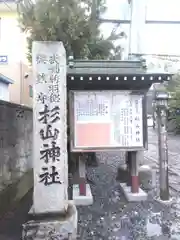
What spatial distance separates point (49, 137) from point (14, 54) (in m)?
13.9

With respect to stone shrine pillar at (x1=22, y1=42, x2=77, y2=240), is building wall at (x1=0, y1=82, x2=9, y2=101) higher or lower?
higher

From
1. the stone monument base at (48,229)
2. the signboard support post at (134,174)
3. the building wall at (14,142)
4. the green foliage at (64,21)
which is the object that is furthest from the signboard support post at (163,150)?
the building wall at (14,142)

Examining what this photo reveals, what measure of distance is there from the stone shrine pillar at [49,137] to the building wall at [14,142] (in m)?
1.60

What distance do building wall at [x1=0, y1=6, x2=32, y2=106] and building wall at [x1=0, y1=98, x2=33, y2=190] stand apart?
5.87 metres

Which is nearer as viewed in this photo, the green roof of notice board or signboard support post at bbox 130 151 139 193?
the green roof of notice board

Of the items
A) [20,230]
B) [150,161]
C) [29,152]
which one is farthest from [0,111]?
[150,161]

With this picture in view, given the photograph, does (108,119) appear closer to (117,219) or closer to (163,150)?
(163,150)

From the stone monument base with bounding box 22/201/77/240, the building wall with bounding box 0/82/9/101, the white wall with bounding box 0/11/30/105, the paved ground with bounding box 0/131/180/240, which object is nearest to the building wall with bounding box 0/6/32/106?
the white wall with bounding box 0/11/30/105

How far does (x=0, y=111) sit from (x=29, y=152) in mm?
3465

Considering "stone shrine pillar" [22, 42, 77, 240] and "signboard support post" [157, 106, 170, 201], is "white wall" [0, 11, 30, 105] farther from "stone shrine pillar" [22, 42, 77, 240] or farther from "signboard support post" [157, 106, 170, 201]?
"stone shrine pillar" [22, 42, 77, 240]

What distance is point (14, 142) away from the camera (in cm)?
691

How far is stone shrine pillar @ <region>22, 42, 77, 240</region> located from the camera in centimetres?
444

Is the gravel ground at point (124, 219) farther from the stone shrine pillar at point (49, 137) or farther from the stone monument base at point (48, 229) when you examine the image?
the stone shrine pillar at point (49, 137)

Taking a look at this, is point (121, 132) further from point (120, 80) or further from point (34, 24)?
point (34, 24)
